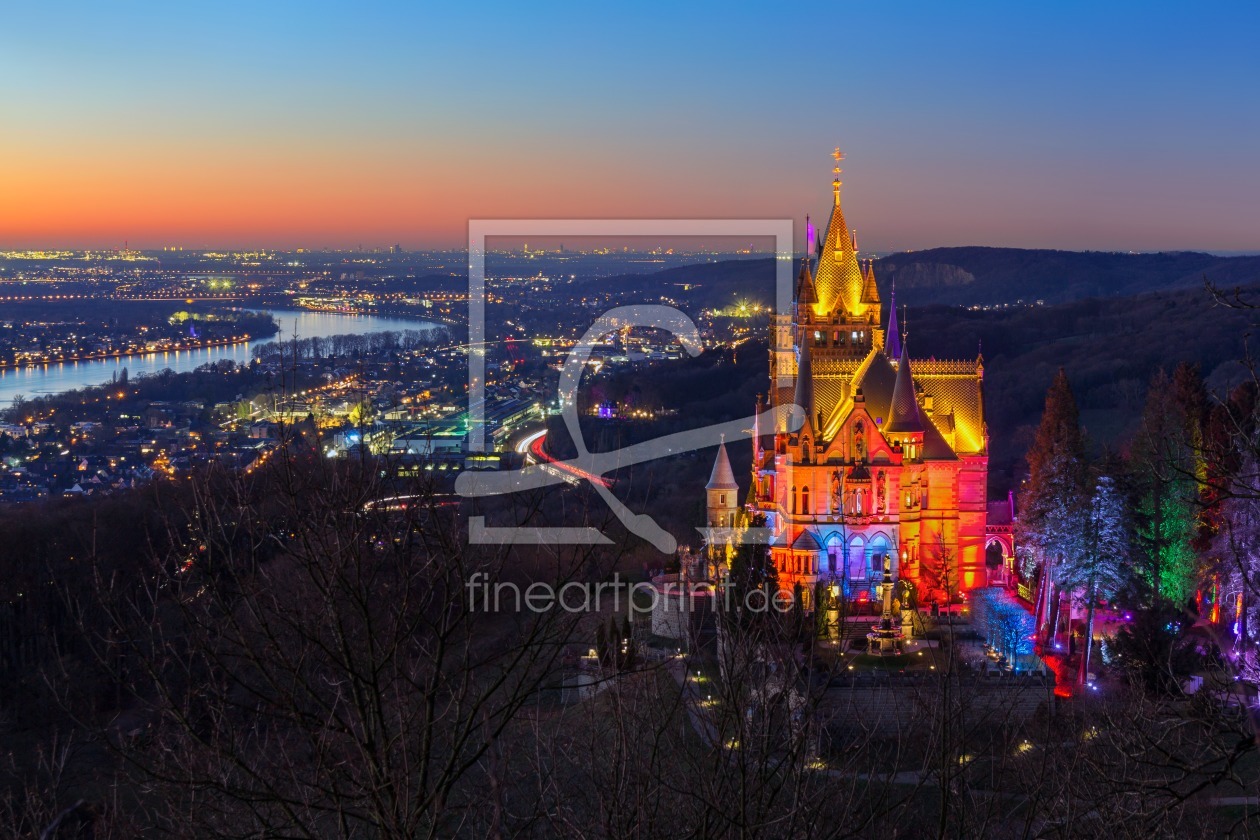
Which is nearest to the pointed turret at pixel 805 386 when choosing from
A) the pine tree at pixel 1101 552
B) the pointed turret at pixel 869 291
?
the pointed turret at pixel 869 291

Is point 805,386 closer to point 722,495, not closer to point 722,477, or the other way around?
point 722,477

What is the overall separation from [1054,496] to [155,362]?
109763mm

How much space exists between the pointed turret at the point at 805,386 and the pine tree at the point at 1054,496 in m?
6.21

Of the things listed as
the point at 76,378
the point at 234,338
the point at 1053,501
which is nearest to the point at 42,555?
the point at 1053,501

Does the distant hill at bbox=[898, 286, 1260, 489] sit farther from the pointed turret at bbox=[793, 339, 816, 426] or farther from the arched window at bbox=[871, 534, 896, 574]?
the arched window at bbox=[871, 534, 896, 574]

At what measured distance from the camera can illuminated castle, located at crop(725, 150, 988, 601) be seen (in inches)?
1369

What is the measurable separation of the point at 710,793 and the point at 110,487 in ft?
172

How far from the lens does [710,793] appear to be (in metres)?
9.52

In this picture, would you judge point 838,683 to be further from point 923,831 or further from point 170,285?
point 170,285

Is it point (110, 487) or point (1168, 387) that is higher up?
point (1168, 387)

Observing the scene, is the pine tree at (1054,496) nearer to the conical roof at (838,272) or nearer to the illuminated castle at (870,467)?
the illuminated castle at (870,467)

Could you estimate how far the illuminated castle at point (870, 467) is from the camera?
114ft

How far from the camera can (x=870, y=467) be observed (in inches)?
1374

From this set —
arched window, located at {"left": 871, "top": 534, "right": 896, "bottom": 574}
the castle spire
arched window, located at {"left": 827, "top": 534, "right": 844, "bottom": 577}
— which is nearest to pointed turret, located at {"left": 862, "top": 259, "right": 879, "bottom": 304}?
the castle spire
